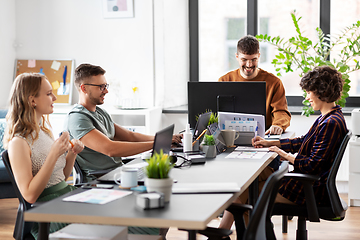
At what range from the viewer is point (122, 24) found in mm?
4562

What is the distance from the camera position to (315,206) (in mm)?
2275

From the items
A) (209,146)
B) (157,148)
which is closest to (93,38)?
(209,146)

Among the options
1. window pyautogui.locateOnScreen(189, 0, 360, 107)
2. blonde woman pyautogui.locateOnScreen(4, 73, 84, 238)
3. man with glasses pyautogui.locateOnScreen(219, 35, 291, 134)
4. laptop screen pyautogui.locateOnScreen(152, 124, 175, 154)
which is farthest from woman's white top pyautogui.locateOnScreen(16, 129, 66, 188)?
window pyautogui.locateOnScreen(189, 0, 360, 107)

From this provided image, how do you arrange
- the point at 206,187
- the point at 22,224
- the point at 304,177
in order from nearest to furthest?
the point at 206,187 < the point at 22,224 < the point at 304,177

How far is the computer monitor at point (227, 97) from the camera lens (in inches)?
114

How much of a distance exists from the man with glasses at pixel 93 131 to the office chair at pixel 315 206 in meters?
0.88

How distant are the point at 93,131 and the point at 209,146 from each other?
67cm

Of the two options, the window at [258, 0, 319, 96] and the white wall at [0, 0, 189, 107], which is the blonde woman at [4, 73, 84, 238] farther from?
the window at [258, 0, 319, 96]

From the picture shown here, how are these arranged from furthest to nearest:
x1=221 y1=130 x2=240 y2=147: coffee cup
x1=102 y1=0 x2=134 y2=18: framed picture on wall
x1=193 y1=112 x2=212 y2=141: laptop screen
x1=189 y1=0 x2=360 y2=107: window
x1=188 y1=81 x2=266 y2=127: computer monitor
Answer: x1=189 y1=0 x2=360 y2=107: window → x1=102 y1=0 x2=134 y2=18: framed picture on wall → x1=188 y1=81 x2=266 y2=127: computer monitor → x1=221 y1=130 x2=240 y2=147: coffee cup → x1=193 y1=112 x2=212 y2=141: laptop screen

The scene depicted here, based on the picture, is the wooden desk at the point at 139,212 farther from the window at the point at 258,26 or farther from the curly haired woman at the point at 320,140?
the window at the point at 258,26

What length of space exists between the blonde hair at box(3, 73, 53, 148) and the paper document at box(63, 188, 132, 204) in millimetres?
519

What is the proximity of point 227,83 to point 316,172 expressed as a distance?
0.89m

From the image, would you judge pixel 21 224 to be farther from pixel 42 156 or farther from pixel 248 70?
pixel 248 70

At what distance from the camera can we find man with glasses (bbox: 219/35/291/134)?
314 cm
